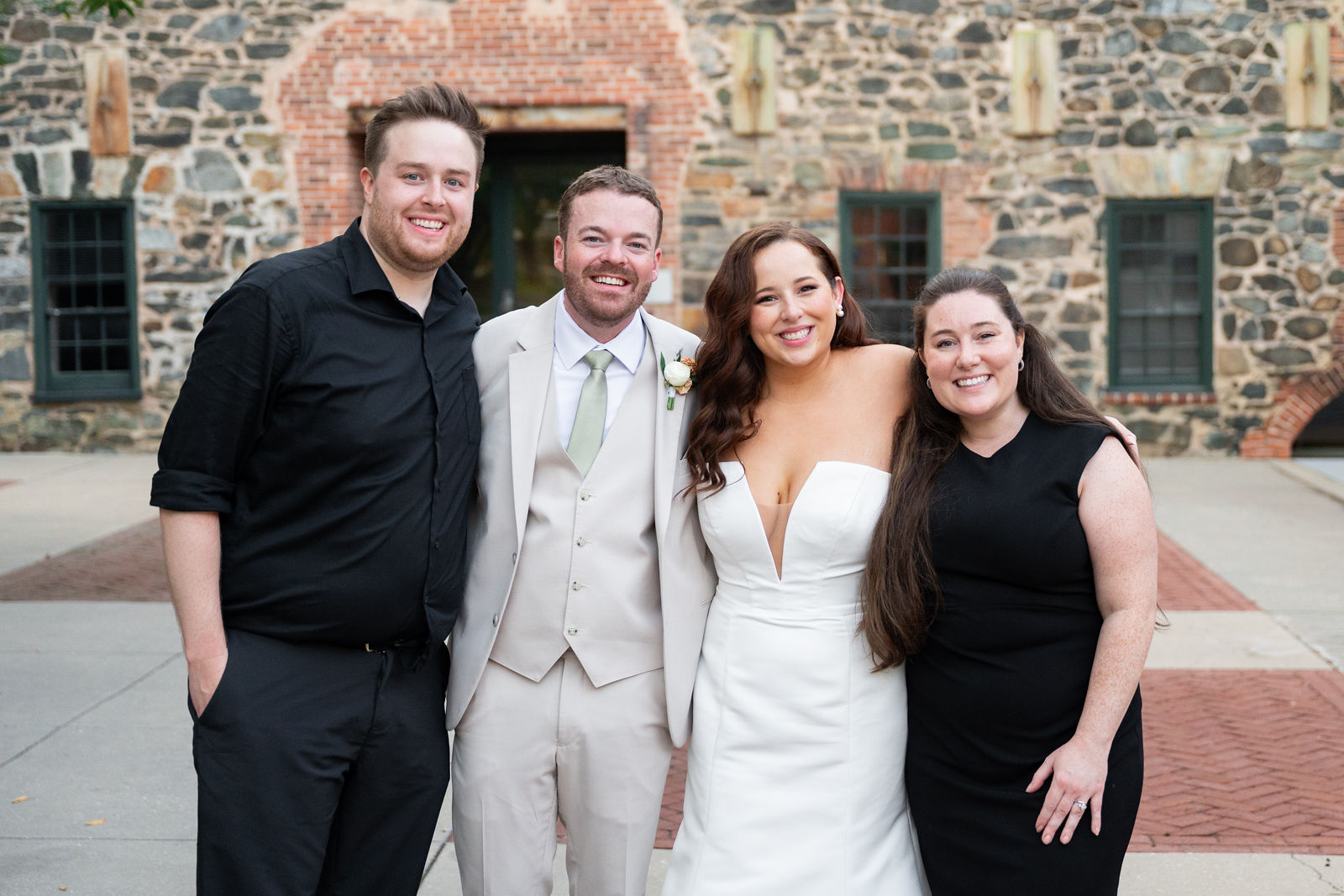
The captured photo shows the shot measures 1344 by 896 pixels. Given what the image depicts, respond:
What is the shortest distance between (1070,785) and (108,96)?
468 inches

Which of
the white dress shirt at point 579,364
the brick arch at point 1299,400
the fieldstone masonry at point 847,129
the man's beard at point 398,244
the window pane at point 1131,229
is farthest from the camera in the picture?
the window pane at point 1131,229

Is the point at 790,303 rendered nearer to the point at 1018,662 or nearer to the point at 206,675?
the point at 1018,662

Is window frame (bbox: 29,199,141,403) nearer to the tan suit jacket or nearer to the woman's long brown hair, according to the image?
the tan suit jacket

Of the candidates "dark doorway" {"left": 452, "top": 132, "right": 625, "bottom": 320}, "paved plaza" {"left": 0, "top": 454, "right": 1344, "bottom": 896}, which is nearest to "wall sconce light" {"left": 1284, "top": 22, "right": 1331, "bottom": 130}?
"paved plaza" {"left": 0, "top": 454, "right": 1344, "bottom": 896}

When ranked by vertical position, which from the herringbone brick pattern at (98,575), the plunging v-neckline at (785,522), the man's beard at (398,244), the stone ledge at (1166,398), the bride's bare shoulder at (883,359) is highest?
the man's beard at (398,244)

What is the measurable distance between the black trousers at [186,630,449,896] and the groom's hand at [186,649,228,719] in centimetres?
2

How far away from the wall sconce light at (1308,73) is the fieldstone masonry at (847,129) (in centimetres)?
13

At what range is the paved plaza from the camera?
12.6 ft

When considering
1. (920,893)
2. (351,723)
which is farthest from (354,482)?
(920,893)

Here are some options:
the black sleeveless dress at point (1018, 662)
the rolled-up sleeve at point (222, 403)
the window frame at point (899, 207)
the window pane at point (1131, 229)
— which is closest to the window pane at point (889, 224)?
the window frame at point (899, 207)

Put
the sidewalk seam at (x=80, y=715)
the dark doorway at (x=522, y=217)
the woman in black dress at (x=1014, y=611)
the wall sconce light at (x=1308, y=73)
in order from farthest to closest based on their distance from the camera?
the dark doorway at (x=522, y=217) < the wall sconce light at (x=1308, y=73) < the sidewalk seam at (x=80, y=715) < the woman in black dress at (x=1014, y=611)

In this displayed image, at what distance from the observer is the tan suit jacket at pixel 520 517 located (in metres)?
2.83

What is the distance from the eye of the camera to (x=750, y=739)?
2.92 meters

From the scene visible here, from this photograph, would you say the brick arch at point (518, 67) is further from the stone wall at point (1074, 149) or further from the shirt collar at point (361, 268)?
the shirt collar at point (361, 268)
